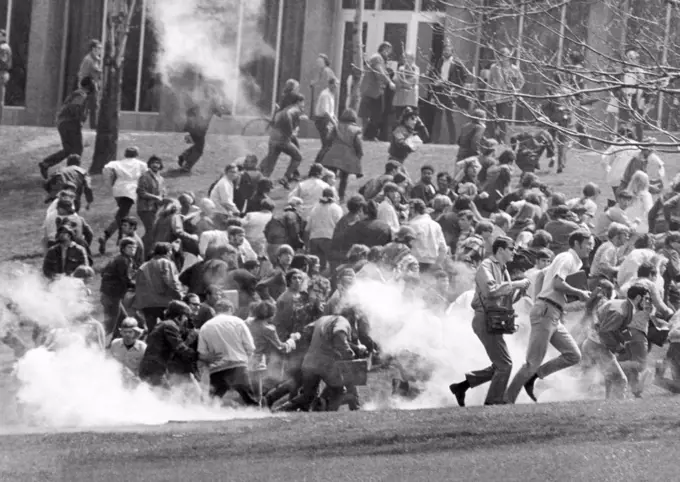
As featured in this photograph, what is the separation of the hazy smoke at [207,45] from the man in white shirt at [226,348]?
31.5 ft

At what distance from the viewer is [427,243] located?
19.2 metres

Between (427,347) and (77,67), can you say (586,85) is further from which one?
(77,67)

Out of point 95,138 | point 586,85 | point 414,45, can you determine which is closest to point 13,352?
point 586,85

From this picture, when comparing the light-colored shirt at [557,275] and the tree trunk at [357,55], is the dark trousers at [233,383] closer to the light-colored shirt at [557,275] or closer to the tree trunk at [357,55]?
the light-colored shirt at [557,275]

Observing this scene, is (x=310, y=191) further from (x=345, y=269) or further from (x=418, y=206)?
(x=345, y=269)

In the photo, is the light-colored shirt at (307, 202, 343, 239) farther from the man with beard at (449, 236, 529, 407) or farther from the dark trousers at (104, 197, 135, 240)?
the man with beard at (449, 236, 529, 407)

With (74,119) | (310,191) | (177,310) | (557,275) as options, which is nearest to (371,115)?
(74,119)

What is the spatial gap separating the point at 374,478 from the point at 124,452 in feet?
7.88

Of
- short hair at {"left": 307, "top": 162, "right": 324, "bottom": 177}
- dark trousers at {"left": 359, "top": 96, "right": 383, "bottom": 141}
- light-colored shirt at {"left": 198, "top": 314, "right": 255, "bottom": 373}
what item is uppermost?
dark trousers at {"left": 359, "top": 96, "right": 383, "bottom": 141}

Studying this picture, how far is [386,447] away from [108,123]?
1485cm

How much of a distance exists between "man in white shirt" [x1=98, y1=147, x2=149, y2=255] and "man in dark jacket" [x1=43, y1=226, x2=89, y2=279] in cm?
279

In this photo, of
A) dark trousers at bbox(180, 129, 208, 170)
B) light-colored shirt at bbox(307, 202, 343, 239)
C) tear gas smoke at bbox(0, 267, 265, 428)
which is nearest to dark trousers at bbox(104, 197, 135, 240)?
dark trousers at bbox(180, 129, 208, 170)

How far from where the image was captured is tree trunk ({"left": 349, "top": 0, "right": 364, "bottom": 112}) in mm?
28156

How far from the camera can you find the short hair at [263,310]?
16891 millimetres
